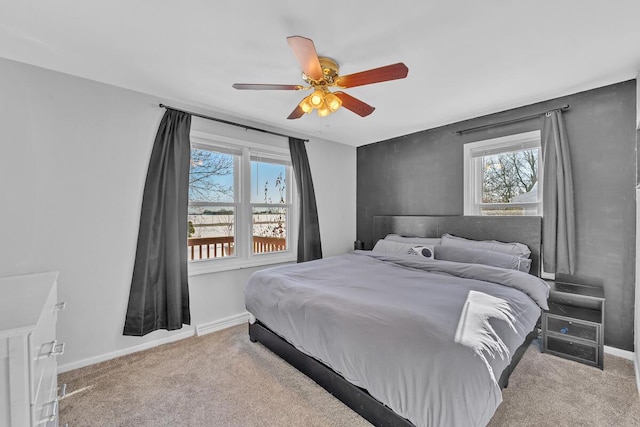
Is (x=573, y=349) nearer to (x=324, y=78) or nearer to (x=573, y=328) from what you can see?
(x=573, y=328)

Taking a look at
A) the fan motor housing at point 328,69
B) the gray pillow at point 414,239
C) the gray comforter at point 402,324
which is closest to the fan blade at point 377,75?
the fan motor housing at point 328,69

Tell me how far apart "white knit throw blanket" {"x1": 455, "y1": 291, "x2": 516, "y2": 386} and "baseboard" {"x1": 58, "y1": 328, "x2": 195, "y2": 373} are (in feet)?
8.97

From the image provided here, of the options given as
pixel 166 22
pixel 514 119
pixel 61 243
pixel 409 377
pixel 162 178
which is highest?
pixel 166 22

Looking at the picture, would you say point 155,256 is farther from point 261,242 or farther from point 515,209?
point 515,209

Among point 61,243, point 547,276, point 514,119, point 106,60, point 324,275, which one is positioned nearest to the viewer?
point 106,60

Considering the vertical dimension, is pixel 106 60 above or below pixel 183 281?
above

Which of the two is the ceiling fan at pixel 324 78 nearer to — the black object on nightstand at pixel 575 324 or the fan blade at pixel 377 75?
the fan blade at pixel 377 75

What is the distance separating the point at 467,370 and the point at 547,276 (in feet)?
7.87

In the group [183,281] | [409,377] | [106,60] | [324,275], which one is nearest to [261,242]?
[183,281]

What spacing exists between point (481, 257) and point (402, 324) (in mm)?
1792

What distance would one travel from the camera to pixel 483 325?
4.99 ft

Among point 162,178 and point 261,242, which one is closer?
point 162,178

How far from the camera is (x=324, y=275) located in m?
2.62

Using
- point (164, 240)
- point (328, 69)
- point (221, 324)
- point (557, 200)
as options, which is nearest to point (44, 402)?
point (164, 240)
